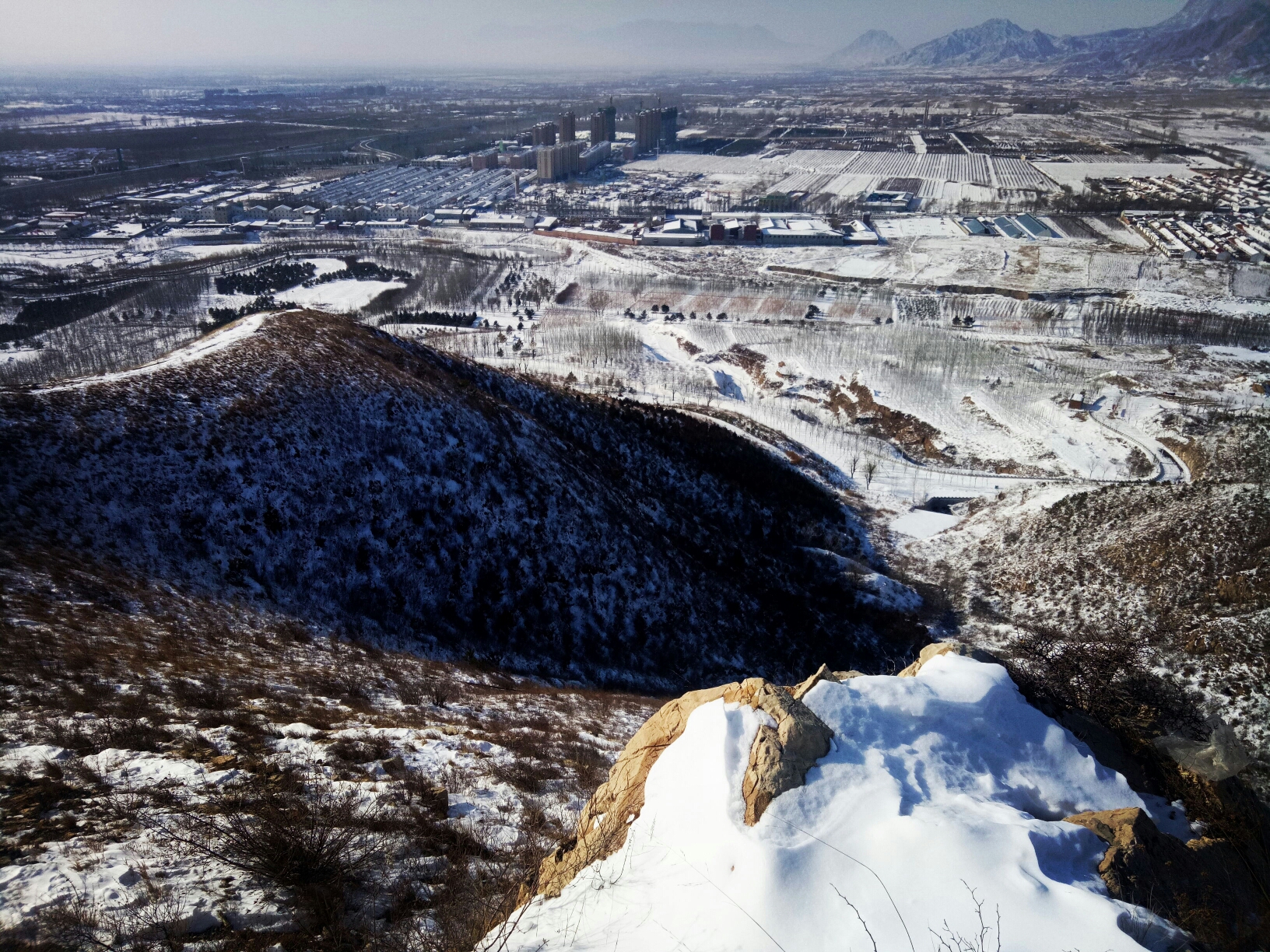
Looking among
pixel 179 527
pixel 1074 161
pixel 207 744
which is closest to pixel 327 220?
pixel 179 527

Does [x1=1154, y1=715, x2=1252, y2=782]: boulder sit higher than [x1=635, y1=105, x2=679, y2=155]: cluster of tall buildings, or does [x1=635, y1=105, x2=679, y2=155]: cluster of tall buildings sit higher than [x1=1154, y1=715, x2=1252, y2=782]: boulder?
[x1=635, y1=105, x2=679, y2=155]: cluster of tall buildings

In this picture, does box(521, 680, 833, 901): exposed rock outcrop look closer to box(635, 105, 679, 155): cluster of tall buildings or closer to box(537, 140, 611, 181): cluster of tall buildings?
box(537, 140, 611, 181): cluster of tall buildings

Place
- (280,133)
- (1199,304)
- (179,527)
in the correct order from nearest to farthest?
(179,527) < (1199,304) < (280,133)

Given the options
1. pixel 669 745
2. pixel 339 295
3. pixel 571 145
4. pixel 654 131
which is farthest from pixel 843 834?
pixel 654 131

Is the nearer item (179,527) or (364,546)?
(179,527)

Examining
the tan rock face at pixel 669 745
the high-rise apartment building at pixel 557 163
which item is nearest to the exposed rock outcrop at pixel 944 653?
the tan rock face at pixel 669 745

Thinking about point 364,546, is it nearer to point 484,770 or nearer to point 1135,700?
point 484,770

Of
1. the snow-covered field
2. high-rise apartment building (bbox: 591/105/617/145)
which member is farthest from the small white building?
high-rise apartment building (bbox: 591/105/617/145)
